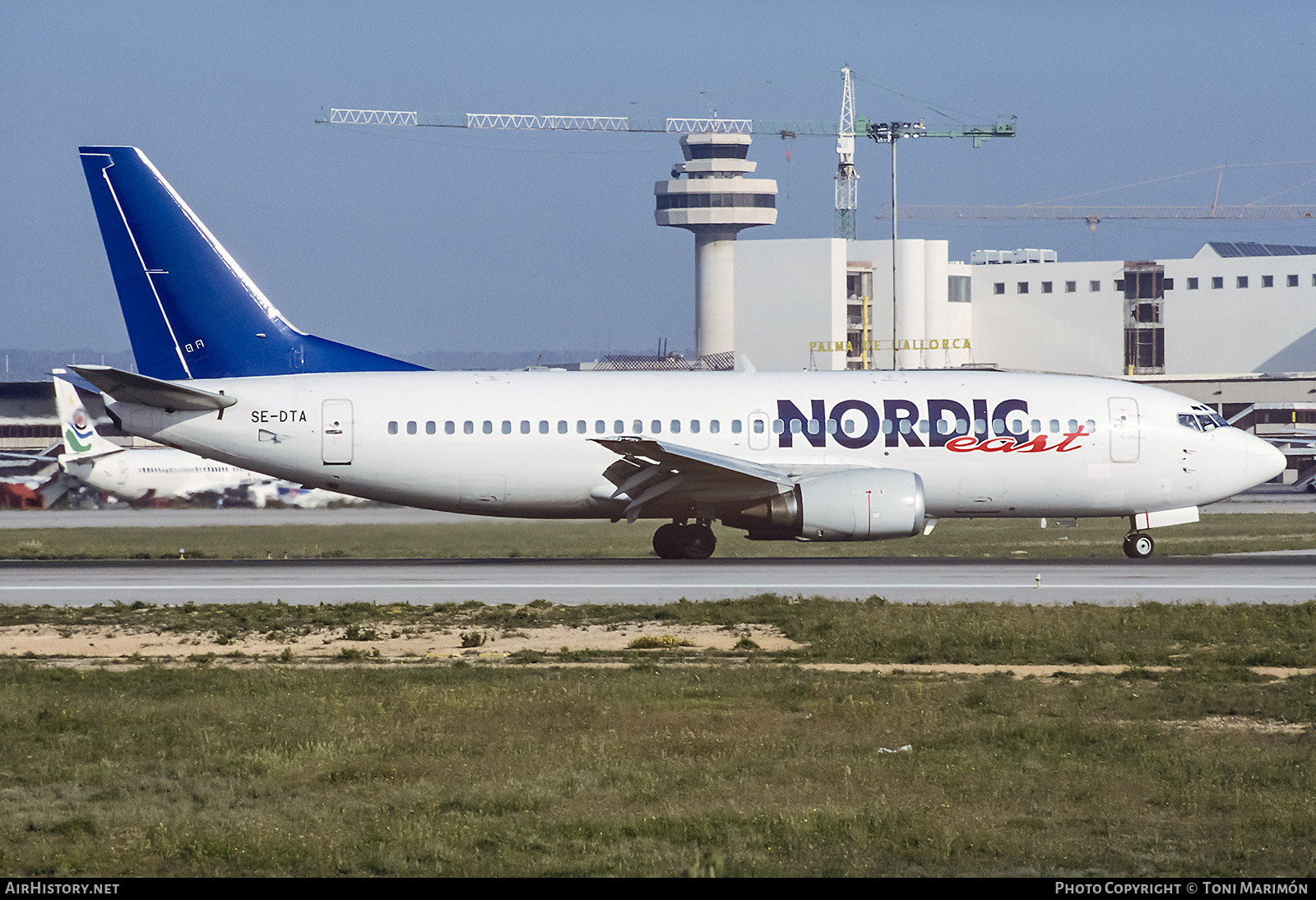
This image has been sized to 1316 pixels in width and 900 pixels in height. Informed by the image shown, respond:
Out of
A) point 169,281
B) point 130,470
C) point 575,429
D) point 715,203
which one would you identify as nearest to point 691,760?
point 575,429

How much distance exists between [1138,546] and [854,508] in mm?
7796

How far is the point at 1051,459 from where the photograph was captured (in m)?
30.7

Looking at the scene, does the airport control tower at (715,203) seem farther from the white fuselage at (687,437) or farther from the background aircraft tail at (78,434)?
the white fuselage at (687,437)

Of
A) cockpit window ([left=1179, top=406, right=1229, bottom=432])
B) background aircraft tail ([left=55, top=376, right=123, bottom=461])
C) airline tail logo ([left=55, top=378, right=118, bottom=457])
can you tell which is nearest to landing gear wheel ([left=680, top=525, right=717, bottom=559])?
cockpit window ([left=1179, top=406, right=1229, bottom=432])

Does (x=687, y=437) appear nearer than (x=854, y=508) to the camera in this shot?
No

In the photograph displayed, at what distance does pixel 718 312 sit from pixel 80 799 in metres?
140

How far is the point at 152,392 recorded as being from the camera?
28.8 meters

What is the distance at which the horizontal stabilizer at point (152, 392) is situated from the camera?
2798cm

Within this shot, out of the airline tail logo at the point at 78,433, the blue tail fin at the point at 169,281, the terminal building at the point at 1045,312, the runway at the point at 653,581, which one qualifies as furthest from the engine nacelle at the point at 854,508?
the terminal building at the point at 1045,312

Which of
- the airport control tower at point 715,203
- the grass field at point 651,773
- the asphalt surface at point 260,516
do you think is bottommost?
the grass field at point 651,773

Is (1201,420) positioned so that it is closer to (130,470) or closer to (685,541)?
(685,541)

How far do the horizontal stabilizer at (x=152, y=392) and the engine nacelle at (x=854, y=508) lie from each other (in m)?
12.1

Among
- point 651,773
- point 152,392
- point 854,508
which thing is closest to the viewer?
point 651,773

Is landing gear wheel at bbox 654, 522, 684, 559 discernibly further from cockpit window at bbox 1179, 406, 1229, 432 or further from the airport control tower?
the airport control tower
